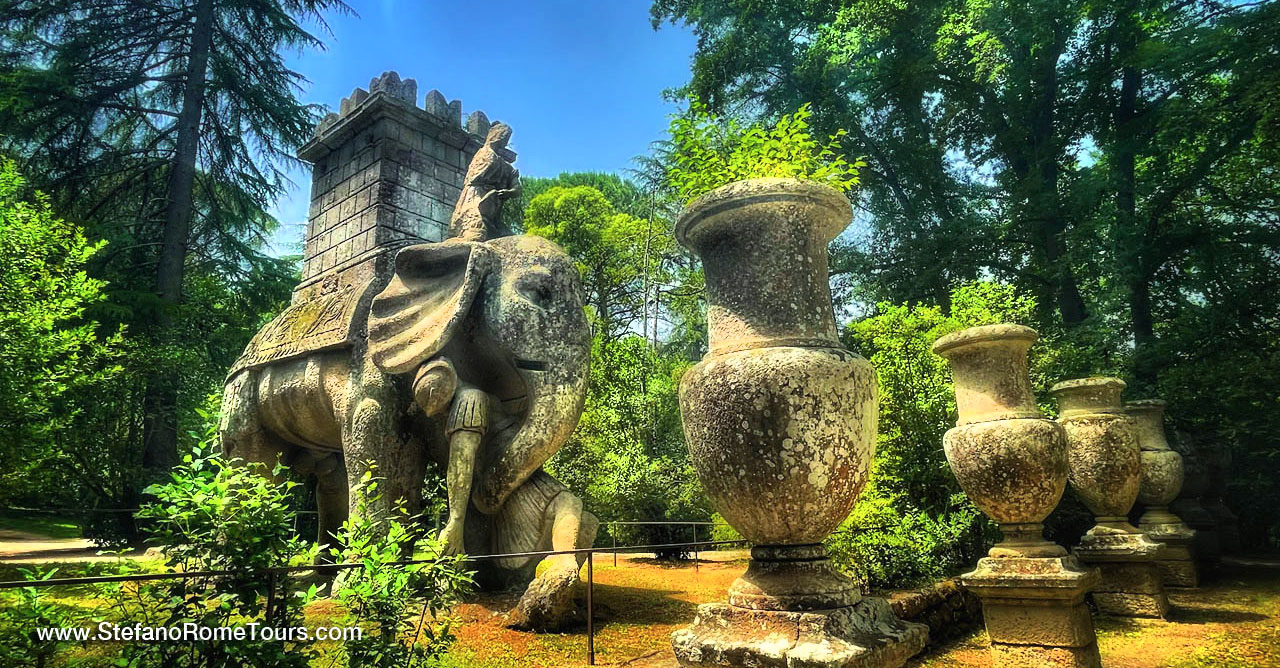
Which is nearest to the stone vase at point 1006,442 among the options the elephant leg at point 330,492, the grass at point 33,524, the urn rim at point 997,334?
the urn rim at point 997,334

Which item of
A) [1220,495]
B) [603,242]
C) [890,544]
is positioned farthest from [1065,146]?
[890,544]

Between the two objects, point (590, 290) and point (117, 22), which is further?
point (590, 290)

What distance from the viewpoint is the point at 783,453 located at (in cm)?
252

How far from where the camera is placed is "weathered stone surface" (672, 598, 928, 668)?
7.54 ft

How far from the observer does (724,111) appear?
17.8 m

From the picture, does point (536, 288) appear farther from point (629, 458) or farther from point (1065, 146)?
point (1065, 146)

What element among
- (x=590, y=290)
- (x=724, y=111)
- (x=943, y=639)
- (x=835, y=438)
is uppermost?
(x=724, y=111)

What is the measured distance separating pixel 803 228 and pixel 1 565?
8946mm

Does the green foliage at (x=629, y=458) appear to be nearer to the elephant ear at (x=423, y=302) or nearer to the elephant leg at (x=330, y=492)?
the elephant leg at (x=330, y=492)

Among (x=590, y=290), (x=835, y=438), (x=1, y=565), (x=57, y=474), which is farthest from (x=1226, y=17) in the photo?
(x=57, y=474)

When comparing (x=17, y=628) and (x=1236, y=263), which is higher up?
(x=1236, y=263)

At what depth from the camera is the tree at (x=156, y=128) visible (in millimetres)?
12734

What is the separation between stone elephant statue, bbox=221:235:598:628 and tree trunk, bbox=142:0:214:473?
8.42 metres

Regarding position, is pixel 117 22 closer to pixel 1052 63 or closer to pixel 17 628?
pixel 17 628
